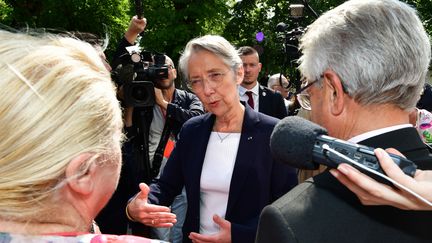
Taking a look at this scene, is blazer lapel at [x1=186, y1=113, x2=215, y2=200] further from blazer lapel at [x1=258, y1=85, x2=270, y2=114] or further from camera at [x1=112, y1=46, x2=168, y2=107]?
blazer lapel at [x1=258, y1=85, x2=270, y2=114]

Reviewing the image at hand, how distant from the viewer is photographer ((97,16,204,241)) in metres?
3.25

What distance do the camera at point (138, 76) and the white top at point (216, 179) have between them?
84 cm

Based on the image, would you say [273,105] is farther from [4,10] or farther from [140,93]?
[4,10]

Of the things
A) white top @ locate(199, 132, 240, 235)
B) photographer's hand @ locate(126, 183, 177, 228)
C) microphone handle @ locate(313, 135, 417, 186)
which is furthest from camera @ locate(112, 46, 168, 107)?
microphone handle @ locate(313, 135, 417, 186)

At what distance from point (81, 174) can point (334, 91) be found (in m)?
0.73

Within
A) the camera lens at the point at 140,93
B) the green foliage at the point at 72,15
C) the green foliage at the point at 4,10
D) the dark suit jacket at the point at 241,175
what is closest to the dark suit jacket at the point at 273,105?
the camera lens at the point at 140,93

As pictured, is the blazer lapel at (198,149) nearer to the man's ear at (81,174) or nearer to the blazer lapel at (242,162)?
the blazer lapel at (242,162)

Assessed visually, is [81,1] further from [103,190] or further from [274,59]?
[103,190]

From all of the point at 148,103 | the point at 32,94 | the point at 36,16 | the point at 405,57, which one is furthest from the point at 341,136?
the point at 36,16

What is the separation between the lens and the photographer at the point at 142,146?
3.25 meters

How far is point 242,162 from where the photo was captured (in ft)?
7.77

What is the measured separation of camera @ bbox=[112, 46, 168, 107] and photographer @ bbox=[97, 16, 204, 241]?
0.04m

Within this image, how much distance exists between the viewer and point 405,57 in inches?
50.9

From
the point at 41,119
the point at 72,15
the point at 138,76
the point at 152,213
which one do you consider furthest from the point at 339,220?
the point at 72,15
